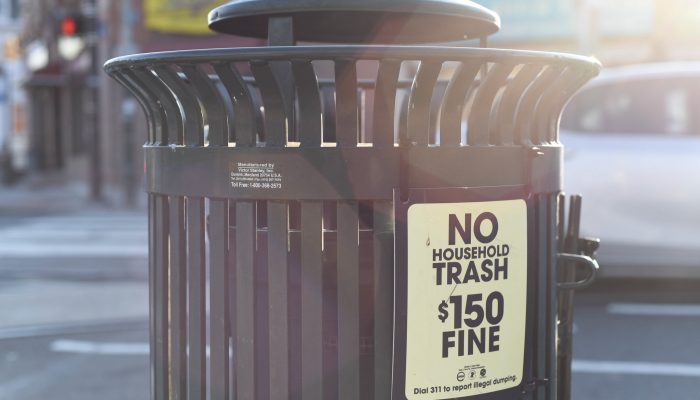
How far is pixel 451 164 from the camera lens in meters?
1.63

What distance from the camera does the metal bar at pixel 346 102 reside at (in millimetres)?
1553

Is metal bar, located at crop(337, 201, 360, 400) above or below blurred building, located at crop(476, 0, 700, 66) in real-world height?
below

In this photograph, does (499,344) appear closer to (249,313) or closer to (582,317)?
(249,313)

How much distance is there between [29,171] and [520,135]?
74.3ft

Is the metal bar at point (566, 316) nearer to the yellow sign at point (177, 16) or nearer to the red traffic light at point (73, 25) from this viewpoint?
the red traffic light at point (73, 25)

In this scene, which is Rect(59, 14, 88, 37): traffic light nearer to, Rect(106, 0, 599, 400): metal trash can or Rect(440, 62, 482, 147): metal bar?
Rect(106, 0, 599, 400): metal trash can

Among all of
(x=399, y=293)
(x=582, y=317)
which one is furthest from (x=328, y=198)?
(x=582, y=317)

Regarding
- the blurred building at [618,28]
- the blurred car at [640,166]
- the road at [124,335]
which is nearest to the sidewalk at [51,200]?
the road at [124,335]

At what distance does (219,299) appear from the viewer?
169cm

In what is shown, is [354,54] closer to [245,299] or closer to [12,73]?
[245,299]

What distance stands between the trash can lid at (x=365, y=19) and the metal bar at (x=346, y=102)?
0.88ft

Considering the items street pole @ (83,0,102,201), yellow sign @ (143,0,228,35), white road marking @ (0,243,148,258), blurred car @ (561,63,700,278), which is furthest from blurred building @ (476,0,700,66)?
blurred car @ (561,63,700,278)

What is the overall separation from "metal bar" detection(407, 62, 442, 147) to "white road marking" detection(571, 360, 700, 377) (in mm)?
2855

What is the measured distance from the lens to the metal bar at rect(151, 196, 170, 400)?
1832 mm
